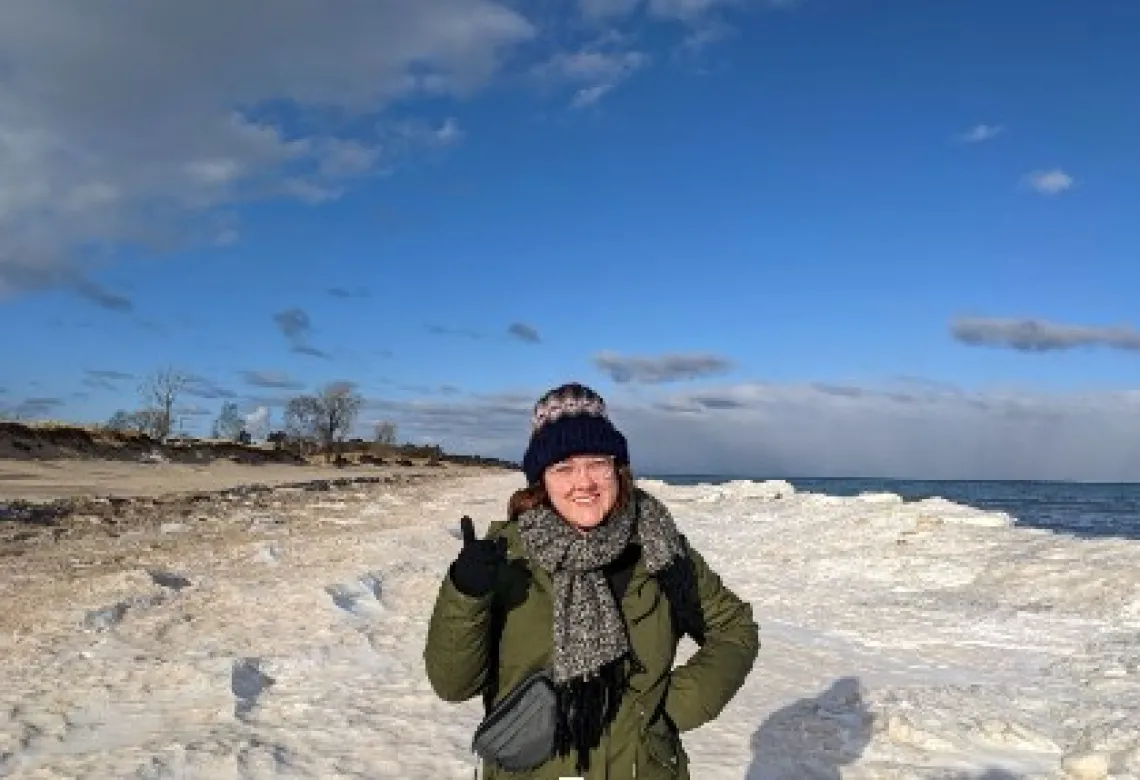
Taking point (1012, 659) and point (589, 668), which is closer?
point (589, 668)

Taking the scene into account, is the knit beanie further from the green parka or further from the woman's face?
the green parka

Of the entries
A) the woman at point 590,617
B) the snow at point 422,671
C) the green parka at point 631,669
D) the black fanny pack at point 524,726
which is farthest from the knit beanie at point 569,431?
the snow at point 422,671

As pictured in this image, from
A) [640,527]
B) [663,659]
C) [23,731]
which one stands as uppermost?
[640,527]

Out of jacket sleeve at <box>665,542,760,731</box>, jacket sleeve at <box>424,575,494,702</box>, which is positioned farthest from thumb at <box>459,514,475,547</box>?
jacket sleeve at <box>665,542,760,731</box>

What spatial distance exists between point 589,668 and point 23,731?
4.86 m

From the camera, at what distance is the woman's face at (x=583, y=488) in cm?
283

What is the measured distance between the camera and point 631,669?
9.12 feet

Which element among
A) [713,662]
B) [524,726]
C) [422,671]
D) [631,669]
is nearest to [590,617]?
[631,669]

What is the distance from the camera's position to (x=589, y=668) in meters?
2.65

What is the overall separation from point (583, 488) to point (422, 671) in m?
5.42

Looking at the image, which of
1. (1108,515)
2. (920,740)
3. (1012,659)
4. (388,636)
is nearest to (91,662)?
(388,636)

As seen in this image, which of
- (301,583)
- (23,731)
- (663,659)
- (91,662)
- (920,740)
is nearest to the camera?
(663,659)

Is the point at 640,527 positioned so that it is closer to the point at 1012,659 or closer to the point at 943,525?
the point at 1012,659

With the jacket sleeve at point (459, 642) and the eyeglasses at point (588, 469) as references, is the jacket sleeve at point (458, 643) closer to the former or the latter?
the jacket sleeve at point (459, 642)
